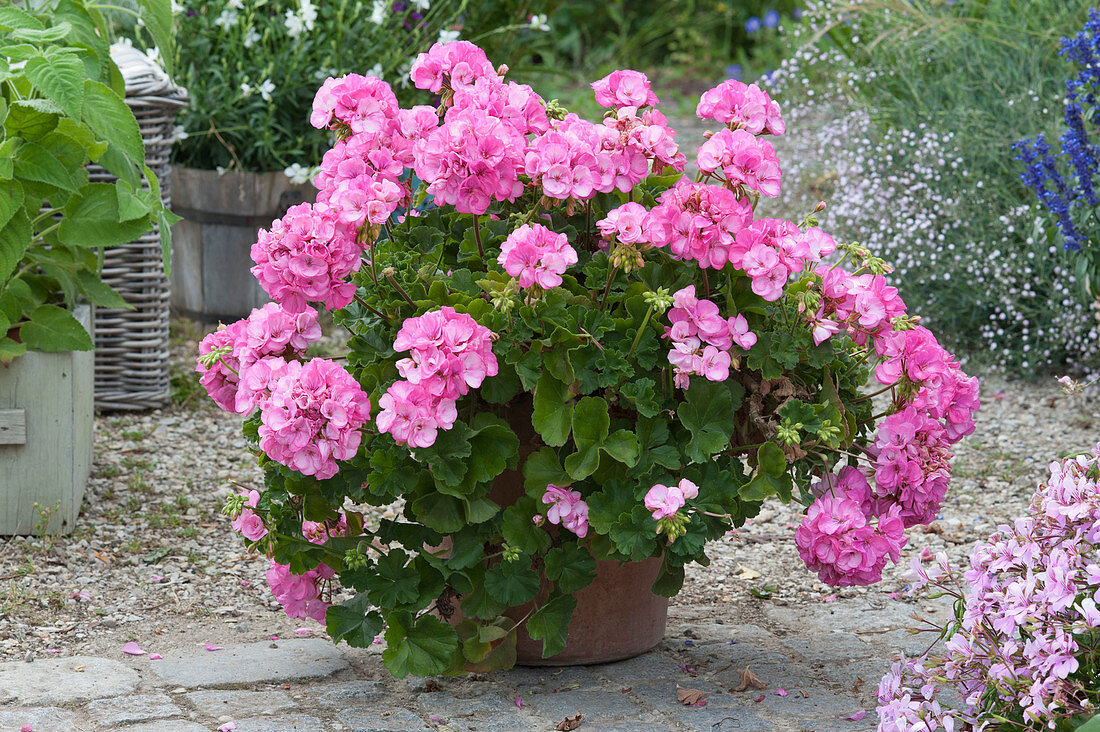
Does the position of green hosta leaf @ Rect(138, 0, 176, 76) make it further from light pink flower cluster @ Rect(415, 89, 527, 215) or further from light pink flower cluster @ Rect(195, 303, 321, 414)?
light pink flower cluster @ Rect(415, 89, 527, 215)

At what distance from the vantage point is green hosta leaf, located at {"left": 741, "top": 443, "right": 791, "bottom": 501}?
183 cm

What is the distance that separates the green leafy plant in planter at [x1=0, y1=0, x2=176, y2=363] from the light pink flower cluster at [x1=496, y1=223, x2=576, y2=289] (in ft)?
3.44

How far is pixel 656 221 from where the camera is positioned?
1794mm

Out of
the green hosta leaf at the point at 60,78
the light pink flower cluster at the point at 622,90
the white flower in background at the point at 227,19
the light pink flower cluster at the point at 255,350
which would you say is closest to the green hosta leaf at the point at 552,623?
the light pink flower cluster at the point at 255,350

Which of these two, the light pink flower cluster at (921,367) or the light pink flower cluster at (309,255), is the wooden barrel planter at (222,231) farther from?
the light pink flower cluster at (921,367)

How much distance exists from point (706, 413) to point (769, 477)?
0.14 meters

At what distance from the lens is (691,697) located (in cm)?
202

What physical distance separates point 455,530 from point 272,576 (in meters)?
0.41

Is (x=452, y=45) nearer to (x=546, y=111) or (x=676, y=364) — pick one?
(x=546, y=111)

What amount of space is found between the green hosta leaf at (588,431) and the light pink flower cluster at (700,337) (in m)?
0.13

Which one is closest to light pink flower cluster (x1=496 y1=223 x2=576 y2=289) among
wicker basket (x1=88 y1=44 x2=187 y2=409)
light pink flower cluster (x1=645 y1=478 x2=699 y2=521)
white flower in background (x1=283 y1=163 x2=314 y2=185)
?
light pink flower cluster (x1=645 y1=478 x2=699 y2=521)

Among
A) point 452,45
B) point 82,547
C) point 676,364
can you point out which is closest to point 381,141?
point 452,45

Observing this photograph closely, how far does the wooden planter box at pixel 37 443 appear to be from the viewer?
273 cm

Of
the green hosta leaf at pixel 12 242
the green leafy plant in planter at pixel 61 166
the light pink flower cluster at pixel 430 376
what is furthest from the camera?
the green hosta leaf at pixel 12 242
